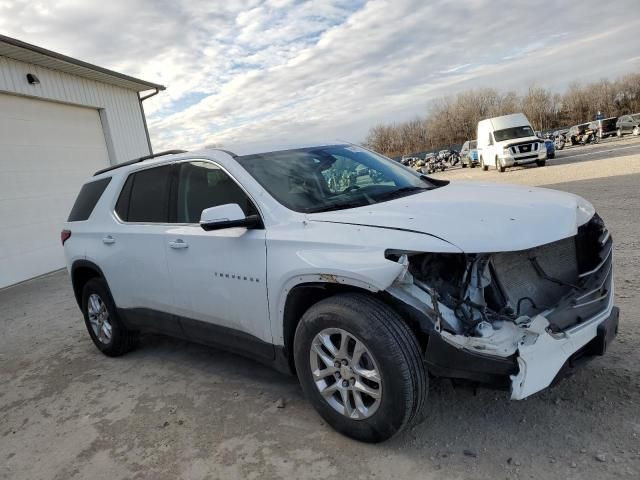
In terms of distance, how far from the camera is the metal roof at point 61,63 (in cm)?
945

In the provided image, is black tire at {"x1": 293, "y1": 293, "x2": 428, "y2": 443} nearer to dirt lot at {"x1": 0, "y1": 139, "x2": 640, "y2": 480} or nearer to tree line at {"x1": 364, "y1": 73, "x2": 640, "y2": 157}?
dirt lot at {"x1": 0, "y1": 139, "x2": 640, "y2": 480}

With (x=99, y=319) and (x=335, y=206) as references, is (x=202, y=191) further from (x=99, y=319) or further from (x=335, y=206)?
(x=99, y=319)

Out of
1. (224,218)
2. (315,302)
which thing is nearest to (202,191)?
(224,218)

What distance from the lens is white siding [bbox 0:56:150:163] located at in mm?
10023

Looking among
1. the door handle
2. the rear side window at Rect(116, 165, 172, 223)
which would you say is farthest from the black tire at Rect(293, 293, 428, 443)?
the rear side window at Rect(116, 165, 172, 223)

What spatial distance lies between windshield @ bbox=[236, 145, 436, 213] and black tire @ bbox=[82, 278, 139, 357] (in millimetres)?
2118

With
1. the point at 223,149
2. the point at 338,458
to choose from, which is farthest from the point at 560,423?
the point at 223,149

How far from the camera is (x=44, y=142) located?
422 inches

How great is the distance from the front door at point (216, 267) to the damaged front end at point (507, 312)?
3.31 ft

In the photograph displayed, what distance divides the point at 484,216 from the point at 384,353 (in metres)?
0.87

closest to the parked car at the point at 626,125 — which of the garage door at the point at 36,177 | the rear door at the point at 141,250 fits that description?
the garage door at the point at 36,177

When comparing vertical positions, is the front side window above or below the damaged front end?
above

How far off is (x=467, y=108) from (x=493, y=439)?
77.8 m

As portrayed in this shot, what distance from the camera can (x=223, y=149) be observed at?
3.56m
